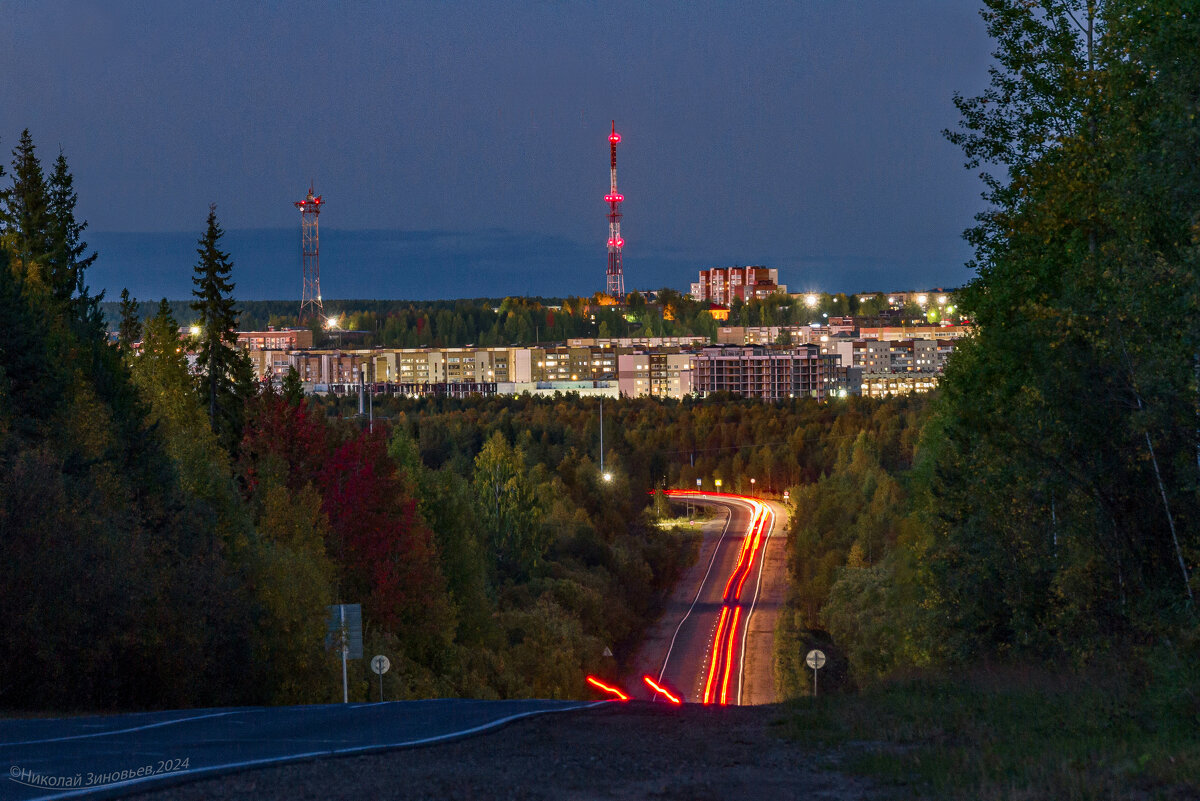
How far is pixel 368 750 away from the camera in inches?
414

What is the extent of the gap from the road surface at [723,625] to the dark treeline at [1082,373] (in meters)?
27.5

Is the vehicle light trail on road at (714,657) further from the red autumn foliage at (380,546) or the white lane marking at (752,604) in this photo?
the red autumn foliage at (380,546)

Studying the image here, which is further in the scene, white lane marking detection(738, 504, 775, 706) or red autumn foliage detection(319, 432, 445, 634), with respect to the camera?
white lane marking detection(738, 504, 775, 706)

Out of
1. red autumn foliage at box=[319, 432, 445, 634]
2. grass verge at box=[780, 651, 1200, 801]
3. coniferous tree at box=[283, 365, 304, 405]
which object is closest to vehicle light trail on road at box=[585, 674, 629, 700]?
red autumn foliage at box=[319, 432, 445, 634]

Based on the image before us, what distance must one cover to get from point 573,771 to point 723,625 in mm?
57068

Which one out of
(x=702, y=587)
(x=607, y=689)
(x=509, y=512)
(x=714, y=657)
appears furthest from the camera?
(x=702, y=587)

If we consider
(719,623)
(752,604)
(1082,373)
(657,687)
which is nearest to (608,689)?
(657,687)

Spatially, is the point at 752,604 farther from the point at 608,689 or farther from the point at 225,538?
the point at 225,538

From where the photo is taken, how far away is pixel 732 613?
6931 centimetres

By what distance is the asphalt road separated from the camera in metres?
53.9

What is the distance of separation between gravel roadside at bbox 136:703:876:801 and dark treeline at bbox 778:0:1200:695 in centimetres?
432

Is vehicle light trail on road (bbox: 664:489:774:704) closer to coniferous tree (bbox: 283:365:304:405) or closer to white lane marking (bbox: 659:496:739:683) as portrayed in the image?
white lane marking (bbox: 659:496:739:683)

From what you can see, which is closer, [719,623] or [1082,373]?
[1082,373]

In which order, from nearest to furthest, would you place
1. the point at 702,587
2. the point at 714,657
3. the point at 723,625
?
1. the point at 714,657
2. the point at 723,625
3. the point at 702,587
